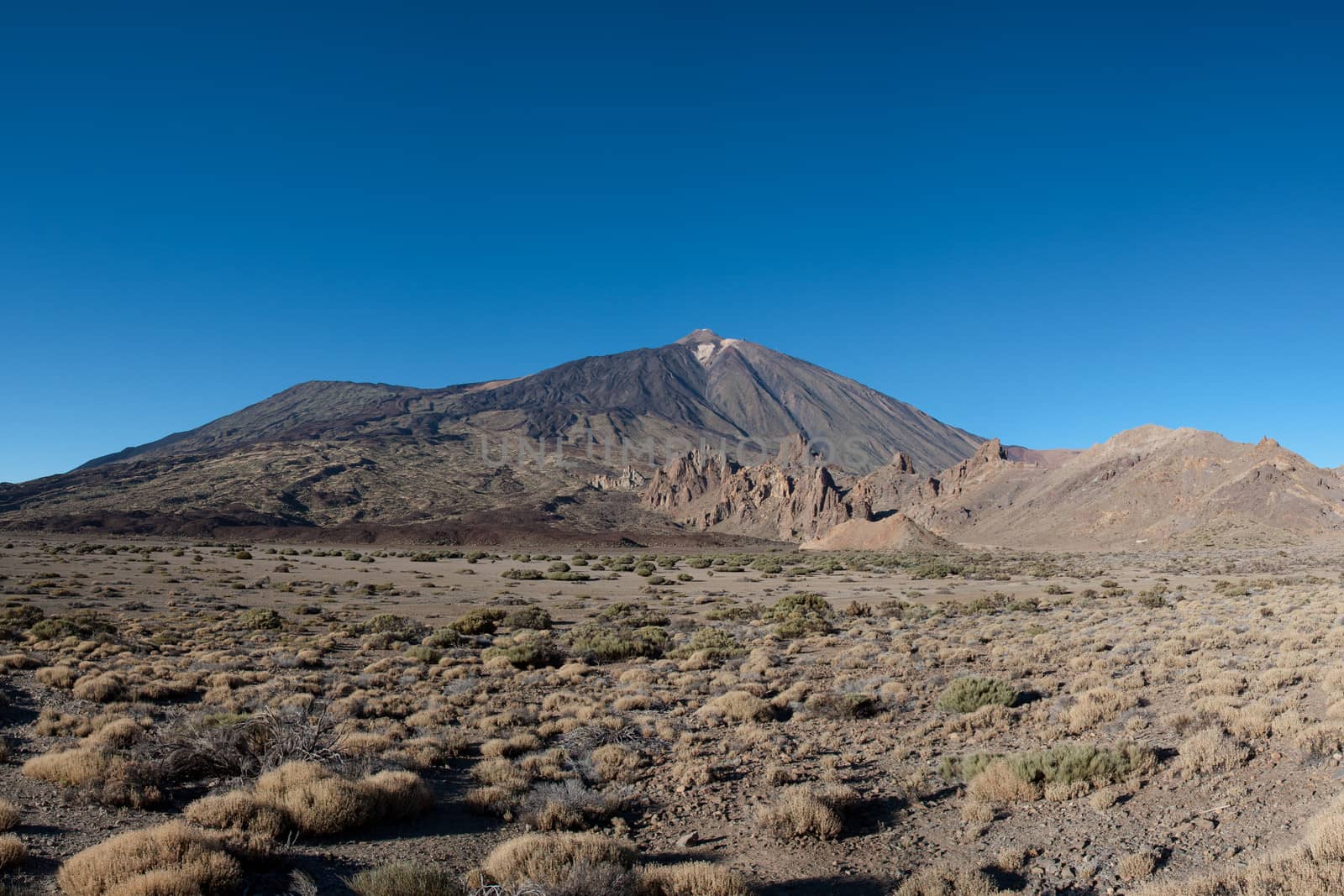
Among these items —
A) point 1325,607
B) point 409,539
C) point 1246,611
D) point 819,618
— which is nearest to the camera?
point 1325,607

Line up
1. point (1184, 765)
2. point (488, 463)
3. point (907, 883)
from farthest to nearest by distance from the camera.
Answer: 1. point (488, 463)
2. point (1184, 765)
3. point (907, 883)

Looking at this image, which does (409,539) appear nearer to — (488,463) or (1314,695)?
(488,463)

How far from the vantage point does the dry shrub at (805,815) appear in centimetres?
662

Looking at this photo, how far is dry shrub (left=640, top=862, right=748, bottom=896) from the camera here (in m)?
5.14

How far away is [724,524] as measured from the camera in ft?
398

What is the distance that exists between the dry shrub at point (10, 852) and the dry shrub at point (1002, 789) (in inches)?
333

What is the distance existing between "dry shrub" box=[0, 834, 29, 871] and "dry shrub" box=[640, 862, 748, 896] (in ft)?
15.8

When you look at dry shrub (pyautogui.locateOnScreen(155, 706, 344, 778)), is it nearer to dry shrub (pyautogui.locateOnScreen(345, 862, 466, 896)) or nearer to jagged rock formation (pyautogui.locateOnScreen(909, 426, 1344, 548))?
dry shrub (pyautogui.locateOnScreen(345, 862, 466, 896))

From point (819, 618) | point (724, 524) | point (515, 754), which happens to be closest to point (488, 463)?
point (724, 524)

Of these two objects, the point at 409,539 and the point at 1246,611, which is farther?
the point at 409,539

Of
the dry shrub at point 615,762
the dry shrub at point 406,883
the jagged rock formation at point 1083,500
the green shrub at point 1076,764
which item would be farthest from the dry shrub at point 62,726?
the jagged rock formation at point 1083,500

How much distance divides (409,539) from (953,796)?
91888mm

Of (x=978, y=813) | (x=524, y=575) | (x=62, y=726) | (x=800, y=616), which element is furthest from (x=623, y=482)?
(x=978, y=813)

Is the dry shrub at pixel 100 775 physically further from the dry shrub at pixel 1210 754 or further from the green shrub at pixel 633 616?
the green shrub at pixel 633 616
